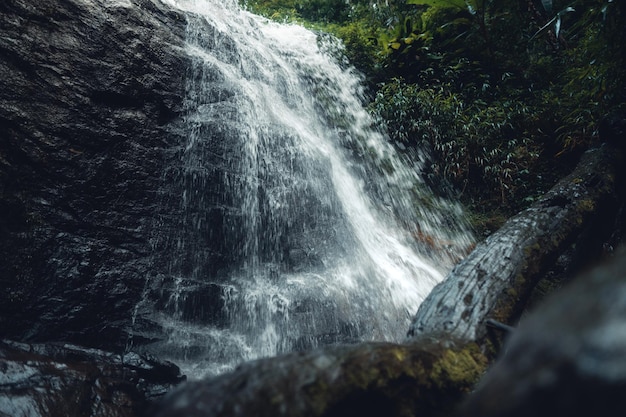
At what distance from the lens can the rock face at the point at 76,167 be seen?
12.0ft

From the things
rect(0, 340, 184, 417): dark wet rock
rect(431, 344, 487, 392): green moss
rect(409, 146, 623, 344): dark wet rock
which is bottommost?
rect(0, 340, 184, 417): dark wet rock

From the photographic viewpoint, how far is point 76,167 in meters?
4.11

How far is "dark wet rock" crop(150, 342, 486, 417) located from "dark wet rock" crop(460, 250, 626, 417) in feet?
1.88

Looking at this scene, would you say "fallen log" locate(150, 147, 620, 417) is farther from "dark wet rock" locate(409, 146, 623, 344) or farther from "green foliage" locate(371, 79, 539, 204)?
"green foliage" locate(371, 79, 539, 204)

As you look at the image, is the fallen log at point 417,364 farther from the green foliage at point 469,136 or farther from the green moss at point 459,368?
the green foliage at point 469,136

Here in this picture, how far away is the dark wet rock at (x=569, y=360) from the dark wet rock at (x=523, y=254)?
4.17 feet

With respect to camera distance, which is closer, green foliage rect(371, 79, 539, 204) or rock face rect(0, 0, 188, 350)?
rock face rect(0, 0, 188, 350)

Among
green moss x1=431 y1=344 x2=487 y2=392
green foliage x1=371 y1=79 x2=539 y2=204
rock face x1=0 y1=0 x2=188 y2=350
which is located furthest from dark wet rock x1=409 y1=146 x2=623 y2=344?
rock face x1=0 y1=0 x2=188 y2=350

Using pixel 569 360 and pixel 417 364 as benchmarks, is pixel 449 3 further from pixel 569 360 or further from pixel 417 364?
pixel 569 360

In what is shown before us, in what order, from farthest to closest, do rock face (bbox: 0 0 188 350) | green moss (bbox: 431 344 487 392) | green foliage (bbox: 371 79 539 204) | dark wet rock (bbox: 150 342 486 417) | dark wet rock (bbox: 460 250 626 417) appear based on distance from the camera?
green foliage (bbox: 371 79 539 204) → rock face (bbox: 0 0 188 350) → green moss (bbox: 431 344 487 392) → dark wet rock (bbox: 150 342 486 417) → dark wet rock (bbox: 460 250 626 417)

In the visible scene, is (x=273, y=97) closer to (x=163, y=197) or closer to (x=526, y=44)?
(x=163, y=197)

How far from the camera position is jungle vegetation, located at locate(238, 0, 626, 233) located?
627 centimetres

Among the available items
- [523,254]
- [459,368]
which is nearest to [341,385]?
[459,368]

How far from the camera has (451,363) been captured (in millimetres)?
1675
